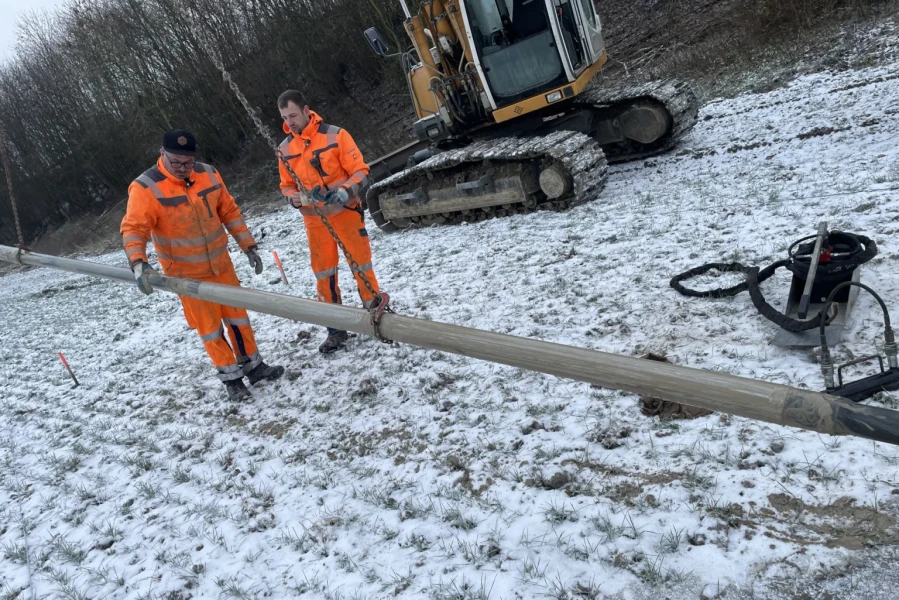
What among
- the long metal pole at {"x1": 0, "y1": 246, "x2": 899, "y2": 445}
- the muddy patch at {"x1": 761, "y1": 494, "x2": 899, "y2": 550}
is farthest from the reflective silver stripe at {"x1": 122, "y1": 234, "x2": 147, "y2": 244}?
the muddy patch at {"x1": 761, "y1": 494, "x2": 899, "y2": 550}

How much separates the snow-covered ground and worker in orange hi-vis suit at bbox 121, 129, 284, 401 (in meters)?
0.45

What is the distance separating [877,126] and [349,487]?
26.4ft

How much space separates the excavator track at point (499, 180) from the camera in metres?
7.60

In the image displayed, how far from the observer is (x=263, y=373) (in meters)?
5.27

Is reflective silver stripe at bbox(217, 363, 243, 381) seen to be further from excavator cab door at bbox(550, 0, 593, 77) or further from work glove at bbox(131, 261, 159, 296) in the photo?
excavator cab door at bbox(550, 0, 593, 77)

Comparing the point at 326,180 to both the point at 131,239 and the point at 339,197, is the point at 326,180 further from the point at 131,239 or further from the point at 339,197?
the point at 131,239

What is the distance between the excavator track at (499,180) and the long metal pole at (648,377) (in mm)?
5135

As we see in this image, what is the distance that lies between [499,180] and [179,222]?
177 inches

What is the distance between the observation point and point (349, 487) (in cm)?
354

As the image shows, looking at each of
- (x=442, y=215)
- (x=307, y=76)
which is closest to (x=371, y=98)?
(x=307, y=76)

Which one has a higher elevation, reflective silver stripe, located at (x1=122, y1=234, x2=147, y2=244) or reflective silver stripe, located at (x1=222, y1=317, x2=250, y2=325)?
reflective silver stripe, located at (x1=122, y1=234, x2=147, y2=244)

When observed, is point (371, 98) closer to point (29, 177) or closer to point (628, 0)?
point (628, 0)

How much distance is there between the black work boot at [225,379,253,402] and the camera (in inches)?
200

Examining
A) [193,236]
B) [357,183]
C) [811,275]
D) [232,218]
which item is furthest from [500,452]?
[232,218]
